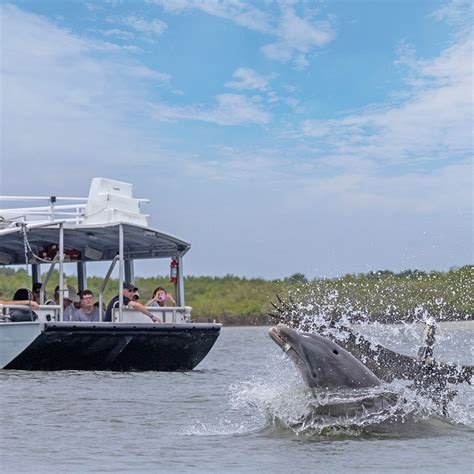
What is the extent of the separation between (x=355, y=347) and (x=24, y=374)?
897 cm

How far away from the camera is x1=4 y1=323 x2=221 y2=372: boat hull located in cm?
1869

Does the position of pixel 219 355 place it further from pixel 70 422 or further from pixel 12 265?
pixel 70 422

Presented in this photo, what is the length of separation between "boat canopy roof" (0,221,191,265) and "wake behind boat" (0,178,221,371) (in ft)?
0.06

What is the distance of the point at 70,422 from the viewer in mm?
12914

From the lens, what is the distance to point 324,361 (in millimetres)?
10711

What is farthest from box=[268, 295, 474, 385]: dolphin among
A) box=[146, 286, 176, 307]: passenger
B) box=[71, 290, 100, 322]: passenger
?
box=[146, 286, 176, 307]: passenger

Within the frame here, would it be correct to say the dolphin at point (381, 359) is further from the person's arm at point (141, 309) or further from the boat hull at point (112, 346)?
the person's arm at point (141, 309)

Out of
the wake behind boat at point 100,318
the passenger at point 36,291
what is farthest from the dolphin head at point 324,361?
the passenger at point 36,291

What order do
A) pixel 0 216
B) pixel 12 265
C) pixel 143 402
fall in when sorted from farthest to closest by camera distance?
pixel 12 265, pixel 0 216, pixel 143 402

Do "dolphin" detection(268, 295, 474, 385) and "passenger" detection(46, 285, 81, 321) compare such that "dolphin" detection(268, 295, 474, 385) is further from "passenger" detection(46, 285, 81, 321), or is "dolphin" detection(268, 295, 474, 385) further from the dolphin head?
"passenger" detection(46, 285, 81, 321)

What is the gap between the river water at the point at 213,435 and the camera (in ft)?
32.0

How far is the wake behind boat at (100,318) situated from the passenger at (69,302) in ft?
0.31

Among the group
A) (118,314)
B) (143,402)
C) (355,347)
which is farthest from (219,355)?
(355,347)

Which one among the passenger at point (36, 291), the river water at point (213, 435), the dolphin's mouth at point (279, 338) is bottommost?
the river water at point (213, 435)
